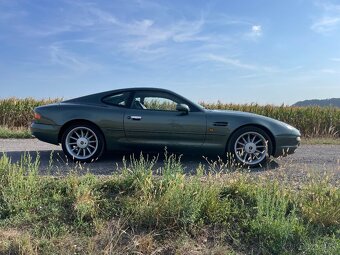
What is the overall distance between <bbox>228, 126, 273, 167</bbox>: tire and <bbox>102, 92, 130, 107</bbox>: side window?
1.97 m

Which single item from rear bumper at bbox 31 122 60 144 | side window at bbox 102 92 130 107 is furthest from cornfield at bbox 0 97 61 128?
side window at bbox 102 92 130 107

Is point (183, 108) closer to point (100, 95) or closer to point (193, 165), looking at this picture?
point (193, 165)

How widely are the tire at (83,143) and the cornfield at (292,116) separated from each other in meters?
10.9

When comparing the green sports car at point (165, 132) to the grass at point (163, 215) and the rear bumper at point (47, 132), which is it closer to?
the rear bumper at point (47, 132)

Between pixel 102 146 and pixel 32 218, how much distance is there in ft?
8.66

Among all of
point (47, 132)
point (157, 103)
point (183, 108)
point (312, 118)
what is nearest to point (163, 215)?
point (183, 108)

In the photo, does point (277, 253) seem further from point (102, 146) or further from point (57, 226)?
point (102, 146)

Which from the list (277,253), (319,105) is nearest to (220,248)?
(277,253)

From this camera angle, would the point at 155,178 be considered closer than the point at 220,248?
No

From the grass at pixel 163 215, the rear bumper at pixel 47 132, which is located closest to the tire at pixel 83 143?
the rear bumper at pixel 47 132

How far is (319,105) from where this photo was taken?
17781mm

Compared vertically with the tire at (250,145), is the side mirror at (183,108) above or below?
above

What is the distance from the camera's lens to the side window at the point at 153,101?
637 cm

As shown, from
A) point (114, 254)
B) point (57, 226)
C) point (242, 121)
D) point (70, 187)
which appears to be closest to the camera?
point (114, 254)
